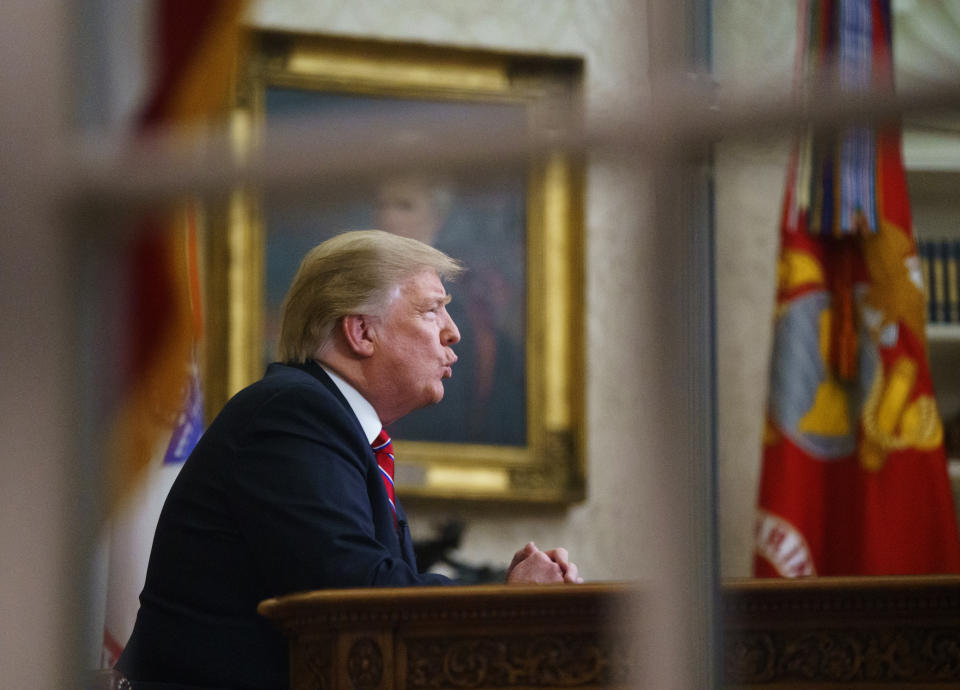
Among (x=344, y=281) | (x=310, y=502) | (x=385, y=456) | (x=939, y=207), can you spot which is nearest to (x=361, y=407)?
(x=385, y=456)

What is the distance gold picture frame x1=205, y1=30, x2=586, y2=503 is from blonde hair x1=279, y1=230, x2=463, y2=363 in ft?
5.01

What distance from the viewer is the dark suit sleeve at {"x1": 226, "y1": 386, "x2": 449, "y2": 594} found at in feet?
5.32

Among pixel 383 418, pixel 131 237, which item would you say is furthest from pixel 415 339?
pixel 131 237

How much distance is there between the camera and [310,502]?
1.66 meters

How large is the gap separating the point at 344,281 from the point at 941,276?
85.2 inches

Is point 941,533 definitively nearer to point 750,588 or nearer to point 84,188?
point 750,588

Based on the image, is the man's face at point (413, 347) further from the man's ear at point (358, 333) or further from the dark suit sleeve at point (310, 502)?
the dark suit sleeve at point (310, 502)

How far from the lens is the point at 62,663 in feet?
2.18

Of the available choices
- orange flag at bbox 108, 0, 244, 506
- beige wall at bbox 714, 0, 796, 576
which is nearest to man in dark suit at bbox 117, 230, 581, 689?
orange flag at bbox 108, 0, 244, 506

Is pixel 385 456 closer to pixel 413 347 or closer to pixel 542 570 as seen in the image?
pixel 413 347

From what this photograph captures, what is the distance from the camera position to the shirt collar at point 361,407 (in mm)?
1965

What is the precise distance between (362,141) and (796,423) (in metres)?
2.99

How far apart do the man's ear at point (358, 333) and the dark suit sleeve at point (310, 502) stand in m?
0.23

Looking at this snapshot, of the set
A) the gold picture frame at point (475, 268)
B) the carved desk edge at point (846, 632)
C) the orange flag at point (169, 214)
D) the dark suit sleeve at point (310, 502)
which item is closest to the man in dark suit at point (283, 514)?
the dark suit sleeve at point (310, 502)
